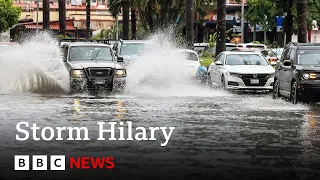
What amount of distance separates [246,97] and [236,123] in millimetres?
10325

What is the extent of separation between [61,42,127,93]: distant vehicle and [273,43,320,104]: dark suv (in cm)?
520

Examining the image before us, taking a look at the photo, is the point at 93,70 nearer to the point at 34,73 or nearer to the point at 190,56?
the point at 34,73

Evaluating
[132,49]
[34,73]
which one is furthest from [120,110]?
[132,49]

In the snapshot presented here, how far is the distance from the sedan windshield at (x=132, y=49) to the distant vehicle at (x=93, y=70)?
15.5 ft

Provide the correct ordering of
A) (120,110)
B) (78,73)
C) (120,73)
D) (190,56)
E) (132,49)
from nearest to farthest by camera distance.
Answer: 1. (120,110)
2. (78,73)
3. (120,73)
4. (132,49)
5. (190,56)

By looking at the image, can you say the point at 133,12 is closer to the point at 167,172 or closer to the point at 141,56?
the point at 141,56

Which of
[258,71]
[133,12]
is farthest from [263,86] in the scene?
[133,12]

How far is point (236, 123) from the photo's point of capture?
18.9 m

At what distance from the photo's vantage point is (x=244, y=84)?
3084cm

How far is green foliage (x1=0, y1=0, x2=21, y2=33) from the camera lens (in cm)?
11356

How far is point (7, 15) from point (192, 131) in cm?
9981

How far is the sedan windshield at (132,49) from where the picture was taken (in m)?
35.8

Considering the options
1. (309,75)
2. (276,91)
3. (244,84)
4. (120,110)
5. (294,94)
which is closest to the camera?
(120,110)

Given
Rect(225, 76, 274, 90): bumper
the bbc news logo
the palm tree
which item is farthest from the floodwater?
the palm tree
